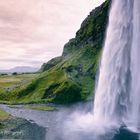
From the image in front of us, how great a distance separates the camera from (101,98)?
357 feet

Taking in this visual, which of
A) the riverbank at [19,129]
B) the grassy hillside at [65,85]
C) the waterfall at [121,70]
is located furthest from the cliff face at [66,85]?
the riverbank at [19,129]

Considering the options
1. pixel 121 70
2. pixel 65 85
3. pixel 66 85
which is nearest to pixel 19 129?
pixel 121 70

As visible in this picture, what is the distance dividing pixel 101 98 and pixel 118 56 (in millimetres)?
12490

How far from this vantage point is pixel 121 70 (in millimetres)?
106188

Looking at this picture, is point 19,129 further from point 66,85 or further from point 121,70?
point 66,85

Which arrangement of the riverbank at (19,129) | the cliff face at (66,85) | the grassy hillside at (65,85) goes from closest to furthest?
1. the riverbank at (19,129)
2. the grassy hillside at (65,85)
3. the cliff face at (66,85)

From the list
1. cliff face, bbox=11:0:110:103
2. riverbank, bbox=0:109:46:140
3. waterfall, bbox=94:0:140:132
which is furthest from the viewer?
cliff face, bbox=11:0:110:103

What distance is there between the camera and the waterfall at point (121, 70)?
3989 inches

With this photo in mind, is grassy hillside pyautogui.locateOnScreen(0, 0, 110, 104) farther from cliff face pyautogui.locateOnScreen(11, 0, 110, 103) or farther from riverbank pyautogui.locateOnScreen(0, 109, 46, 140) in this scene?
riverbank pyautogui.locateOnScreen(0, 109, 46, 140)

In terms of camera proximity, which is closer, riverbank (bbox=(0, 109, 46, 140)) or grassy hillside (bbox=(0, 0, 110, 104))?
riverbank (bbox=(0, 109, 46, 140))

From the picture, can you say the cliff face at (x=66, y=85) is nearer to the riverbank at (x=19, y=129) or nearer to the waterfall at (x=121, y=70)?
the waterfall at (x=121, y=70)

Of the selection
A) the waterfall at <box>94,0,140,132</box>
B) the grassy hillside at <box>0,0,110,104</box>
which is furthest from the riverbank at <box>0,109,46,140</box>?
the grassy hillside at <box>0,0,110,104</box>

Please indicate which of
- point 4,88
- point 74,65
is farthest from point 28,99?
point 74,65

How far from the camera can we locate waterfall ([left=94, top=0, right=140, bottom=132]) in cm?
10131
